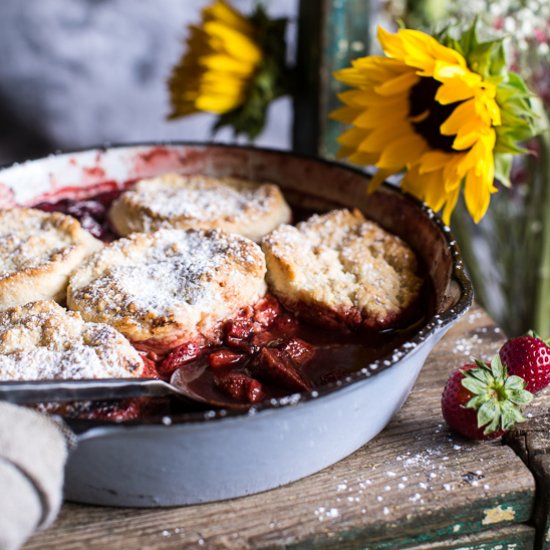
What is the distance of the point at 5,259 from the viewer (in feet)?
5.03

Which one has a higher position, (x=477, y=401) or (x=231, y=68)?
(x=231, y=68)

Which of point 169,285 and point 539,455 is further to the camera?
point 169,285

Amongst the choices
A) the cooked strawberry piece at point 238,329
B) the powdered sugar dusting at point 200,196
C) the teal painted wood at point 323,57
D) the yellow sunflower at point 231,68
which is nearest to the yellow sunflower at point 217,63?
the yellow sunflower at point 231,68

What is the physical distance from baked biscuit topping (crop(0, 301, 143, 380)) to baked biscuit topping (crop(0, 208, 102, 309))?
0.09 metres

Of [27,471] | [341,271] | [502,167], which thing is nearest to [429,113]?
[502,167]

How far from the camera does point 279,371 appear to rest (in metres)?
1.26

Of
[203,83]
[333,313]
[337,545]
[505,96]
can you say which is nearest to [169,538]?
[337,545]

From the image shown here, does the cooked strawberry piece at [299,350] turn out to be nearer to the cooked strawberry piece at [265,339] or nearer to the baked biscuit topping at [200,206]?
the cooked strawberry piece at [265,339]

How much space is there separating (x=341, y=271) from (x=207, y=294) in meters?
0.33

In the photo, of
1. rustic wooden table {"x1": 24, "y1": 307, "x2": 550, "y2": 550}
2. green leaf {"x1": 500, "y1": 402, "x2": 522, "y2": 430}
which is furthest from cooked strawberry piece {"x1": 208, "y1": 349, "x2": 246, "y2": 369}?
green leaf {"x1": 500, "y1": 402, "x2": 522, "y2": 430}

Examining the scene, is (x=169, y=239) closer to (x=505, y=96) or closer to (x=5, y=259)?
(x=5, y=259)

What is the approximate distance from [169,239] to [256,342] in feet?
1.09

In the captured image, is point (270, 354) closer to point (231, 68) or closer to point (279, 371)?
point (279, 371)

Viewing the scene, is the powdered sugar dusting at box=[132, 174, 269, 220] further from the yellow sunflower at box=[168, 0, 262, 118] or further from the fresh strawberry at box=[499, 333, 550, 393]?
the fresh strawberry at box=[499, 333, 550, 393]
